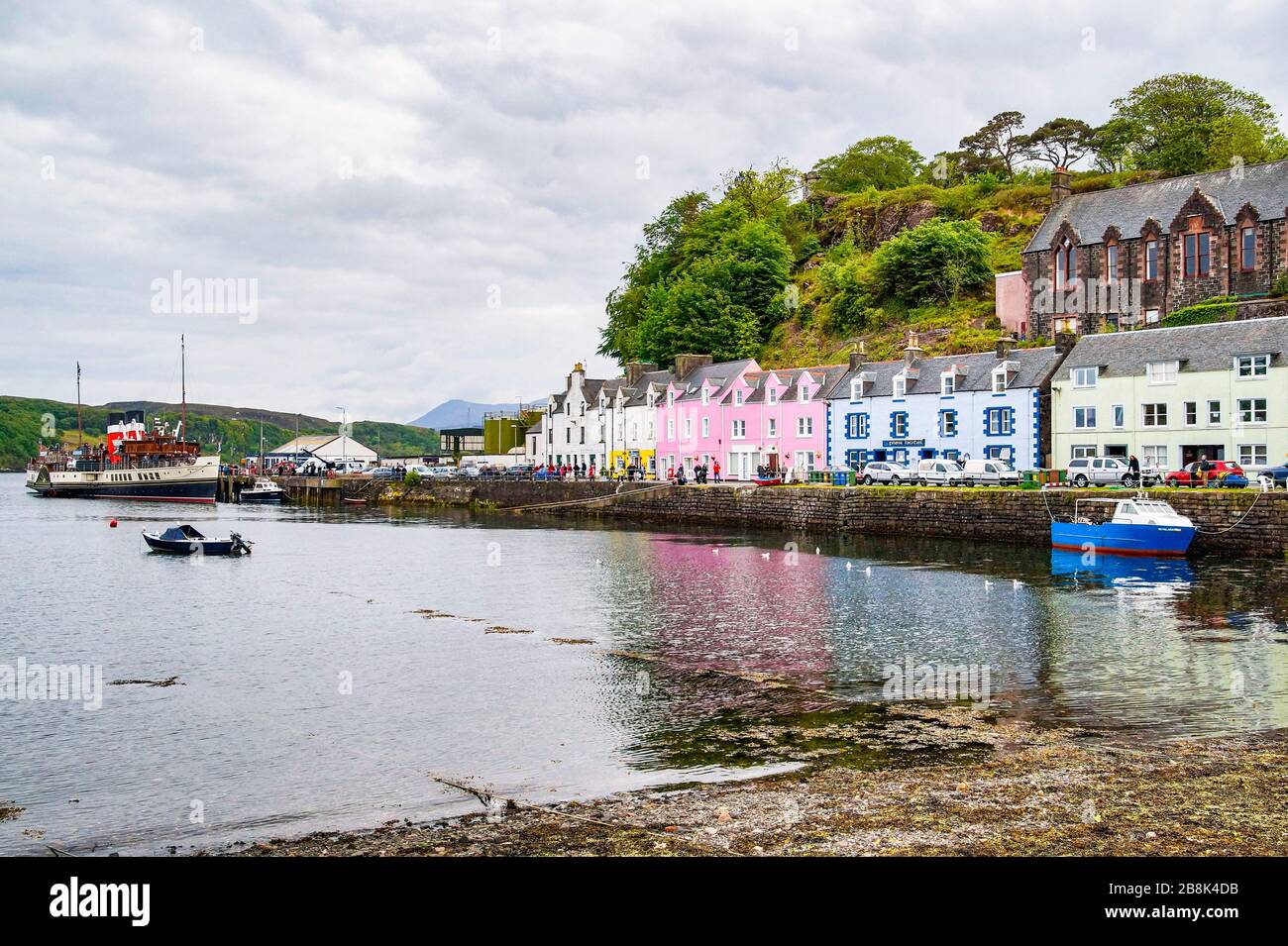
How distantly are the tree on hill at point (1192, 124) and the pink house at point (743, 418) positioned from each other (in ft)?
139

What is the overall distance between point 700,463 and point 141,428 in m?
78.9

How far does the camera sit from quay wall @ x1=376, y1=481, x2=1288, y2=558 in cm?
4594

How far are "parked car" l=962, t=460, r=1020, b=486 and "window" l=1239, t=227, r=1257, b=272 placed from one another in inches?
1001

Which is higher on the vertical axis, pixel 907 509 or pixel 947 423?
pixel 947 423

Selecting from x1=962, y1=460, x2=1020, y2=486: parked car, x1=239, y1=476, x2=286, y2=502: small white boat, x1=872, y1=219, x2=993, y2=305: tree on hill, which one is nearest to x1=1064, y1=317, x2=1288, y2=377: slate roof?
x1=962, y1=460, x2=1020, y2=486: parked car

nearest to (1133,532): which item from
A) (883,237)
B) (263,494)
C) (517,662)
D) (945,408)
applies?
(945,408)

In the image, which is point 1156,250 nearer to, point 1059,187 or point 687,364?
point 1059,187

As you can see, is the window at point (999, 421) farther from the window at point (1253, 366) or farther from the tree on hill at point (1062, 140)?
the tree on hill at point (1062, 140)

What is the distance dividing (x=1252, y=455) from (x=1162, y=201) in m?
28.2

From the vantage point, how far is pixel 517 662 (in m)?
26.8

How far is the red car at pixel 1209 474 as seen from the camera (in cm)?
5038

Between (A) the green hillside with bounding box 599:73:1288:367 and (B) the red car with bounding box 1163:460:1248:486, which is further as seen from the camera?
(A) the green hillside with bounding box 599:73:1288:367

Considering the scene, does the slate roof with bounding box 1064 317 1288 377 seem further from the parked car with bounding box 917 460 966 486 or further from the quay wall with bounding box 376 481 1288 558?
the quay wall with bounding box 376 481 1288 558
